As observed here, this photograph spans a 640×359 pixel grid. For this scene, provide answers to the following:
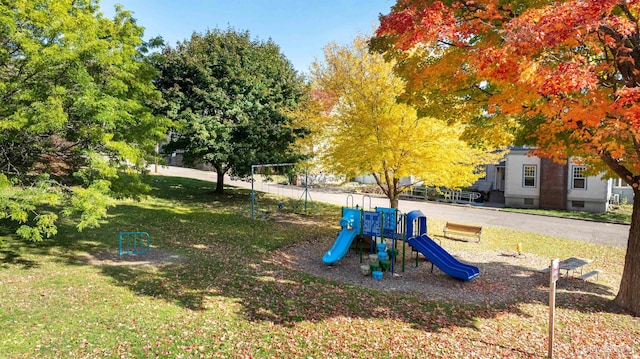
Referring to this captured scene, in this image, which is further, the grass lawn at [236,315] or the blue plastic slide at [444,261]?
the blue plastic slide at [444,261]

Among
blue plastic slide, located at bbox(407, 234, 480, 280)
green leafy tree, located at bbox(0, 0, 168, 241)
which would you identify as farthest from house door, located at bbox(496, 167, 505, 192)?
green leafy tree, located at bbox(0, 0, 168, 241)

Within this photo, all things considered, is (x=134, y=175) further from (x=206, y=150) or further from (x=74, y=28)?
(x=206, y=150)

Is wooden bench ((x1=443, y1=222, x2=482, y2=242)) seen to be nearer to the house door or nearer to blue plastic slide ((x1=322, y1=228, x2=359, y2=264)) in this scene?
blue plastic slide ((x1=322, y1=228, x2=359, y2=264))

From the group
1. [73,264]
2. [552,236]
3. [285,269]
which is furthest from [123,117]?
[552,236]

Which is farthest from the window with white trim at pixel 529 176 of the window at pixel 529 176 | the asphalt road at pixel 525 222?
the asphalt road at pixel 525 222

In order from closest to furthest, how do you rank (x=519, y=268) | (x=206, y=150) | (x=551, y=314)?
(x=551, y=314)
(x=519, y=268)
(x=206, y=150)

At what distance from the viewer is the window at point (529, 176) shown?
102 feet

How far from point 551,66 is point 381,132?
27.7ft

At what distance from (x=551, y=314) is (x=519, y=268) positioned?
7.58 m

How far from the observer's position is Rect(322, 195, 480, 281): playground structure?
12805 mm

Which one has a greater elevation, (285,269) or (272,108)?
(272,108)

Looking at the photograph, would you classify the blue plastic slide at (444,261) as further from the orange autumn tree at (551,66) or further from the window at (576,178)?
the window at (576,178)

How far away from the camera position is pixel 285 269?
1274cm

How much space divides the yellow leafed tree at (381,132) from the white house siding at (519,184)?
15747mm
